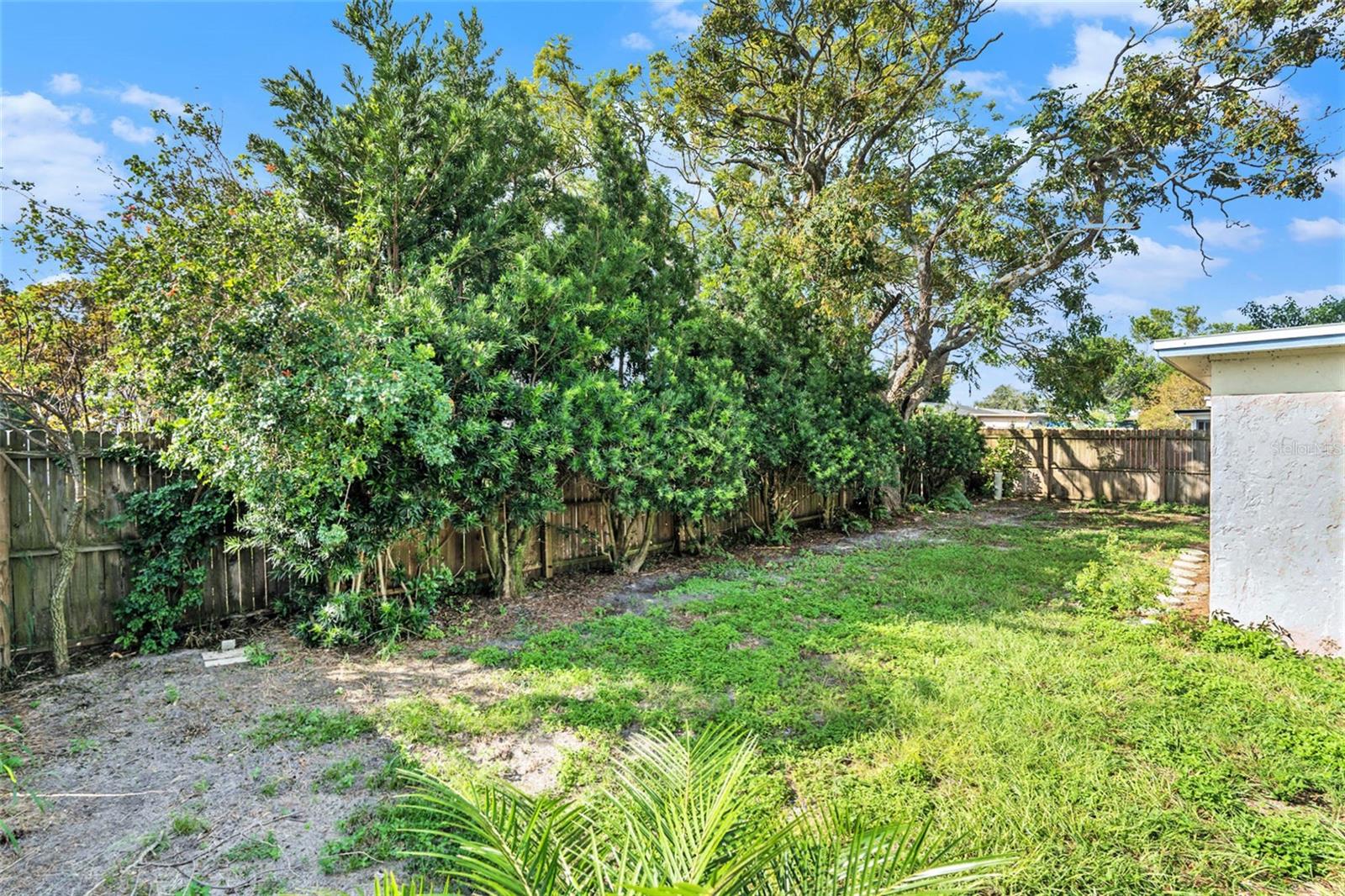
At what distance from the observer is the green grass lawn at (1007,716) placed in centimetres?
241

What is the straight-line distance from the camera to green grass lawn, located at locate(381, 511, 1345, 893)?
2.41 metres

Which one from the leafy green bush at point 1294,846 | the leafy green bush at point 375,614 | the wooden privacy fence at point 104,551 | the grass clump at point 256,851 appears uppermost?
the wooden privacy fence at point 104,551

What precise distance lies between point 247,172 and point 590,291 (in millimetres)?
3266

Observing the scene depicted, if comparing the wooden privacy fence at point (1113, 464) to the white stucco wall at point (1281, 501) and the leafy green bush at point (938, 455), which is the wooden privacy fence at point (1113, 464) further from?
the white stucco wall at point (1281, 501)

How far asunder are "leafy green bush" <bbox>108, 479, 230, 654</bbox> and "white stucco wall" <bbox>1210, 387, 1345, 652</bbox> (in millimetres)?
7724

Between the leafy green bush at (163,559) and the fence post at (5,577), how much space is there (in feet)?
1.74

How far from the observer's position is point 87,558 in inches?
176

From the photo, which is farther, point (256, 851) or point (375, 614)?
point (375, 614)

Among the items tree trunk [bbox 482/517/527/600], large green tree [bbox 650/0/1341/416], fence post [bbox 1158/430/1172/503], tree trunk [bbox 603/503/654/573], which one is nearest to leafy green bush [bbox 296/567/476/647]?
tree trunk [bbox 482/517/527/600]

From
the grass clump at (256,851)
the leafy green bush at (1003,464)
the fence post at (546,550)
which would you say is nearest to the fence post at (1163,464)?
the leafy green bush at (1003,464)

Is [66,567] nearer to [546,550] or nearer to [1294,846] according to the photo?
[546,550]

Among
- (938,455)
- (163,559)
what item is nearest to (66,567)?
(163,559)

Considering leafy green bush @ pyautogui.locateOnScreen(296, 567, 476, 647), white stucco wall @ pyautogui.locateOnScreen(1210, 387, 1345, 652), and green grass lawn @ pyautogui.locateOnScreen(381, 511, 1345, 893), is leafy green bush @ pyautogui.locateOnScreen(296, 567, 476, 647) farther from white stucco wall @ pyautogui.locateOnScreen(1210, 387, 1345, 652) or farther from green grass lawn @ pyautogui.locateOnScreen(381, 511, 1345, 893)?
white stucco wall @ pyautogui.locateOnScreen(1210, 387, 1345, 652)

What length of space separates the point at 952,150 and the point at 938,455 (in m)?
6.00
